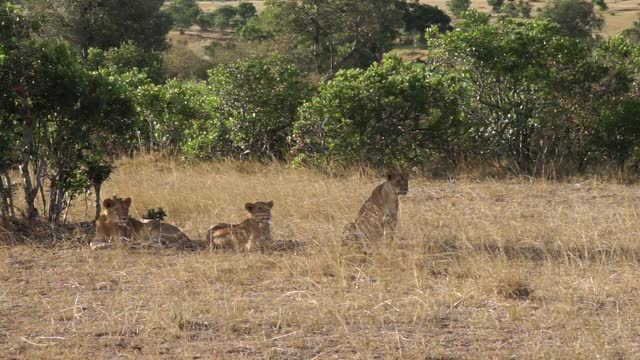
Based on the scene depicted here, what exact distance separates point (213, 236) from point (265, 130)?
614 centimetres

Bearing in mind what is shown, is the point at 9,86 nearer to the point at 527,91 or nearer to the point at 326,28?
the point at 527,91

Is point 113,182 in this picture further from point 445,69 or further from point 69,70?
point 445,69

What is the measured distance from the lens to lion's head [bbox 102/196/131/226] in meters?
8.47

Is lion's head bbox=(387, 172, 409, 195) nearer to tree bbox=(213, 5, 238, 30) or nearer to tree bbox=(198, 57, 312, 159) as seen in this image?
tree bbox=(198, 57, 312, 159)

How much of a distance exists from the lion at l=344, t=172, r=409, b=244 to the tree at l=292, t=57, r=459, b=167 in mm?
4373

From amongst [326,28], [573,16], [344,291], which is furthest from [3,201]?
[573,16]

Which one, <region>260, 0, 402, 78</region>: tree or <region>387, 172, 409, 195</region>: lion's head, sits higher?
<region>260, 0, 402, 78</region>: tree

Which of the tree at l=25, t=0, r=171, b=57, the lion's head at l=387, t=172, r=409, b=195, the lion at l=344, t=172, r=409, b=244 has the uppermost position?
the tree at l=25, t=0, r=171, b=57

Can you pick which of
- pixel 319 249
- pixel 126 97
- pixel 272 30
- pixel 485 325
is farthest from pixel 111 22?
A: pixel 485 325

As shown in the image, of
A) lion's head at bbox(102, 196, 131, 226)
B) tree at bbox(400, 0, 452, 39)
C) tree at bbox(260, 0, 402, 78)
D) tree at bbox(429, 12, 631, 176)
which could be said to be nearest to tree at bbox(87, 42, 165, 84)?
tree at bbox(260, 0, 402, 78)

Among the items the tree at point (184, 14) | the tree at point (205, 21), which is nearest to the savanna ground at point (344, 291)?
the tree at point (184, 14)

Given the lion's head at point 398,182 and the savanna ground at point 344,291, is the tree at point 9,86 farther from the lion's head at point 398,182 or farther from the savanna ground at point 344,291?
the lion's head at point 398,182

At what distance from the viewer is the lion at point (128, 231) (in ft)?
27.7

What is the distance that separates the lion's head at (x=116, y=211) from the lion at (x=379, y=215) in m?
2.09
